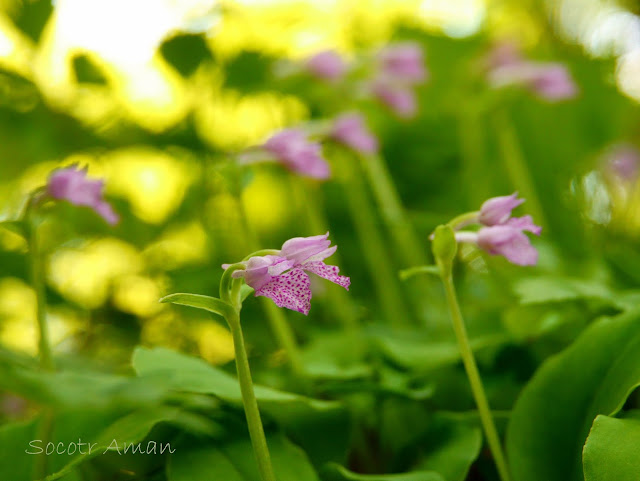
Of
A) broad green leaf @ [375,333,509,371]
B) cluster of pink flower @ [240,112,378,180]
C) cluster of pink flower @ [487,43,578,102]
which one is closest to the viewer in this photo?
broad green leaf @ [375,333,509,371]

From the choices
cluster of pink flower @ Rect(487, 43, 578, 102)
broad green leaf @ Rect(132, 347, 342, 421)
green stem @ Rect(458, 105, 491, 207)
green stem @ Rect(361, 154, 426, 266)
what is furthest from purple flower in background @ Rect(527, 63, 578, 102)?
broad green leaf @ Rect(132, 347, 342, 421)

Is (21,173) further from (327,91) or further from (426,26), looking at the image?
(426,26)

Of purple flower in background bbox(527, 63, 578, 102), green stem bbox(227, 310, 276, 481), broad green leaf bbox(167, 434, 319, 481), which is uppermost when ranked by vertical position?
purple flower in background bbox(527, 63, 578, 102)

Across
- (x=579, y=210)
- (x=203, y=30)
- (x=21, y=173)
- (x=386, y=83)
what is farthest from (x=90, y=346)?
(x=579, y=210)

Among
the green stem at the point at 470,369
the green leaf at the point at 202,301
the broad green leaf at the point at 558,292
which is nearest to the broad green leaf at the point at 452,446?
the green stem at the point at 470,369

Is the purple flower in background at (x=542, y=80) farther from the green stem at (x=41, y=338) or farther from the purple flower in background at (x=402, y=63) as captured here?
the green stem at (x=41, y=338)

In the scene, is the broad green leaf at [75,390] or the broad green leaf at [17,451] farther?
the broad green leaf at [17,451]

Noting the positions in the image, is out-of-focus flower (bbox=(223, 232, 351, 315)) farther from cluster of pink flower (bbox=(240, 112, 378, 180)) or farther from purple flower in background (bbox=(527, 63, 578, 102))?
purple flower in background (bbox=(527, 63, 578, 102))
